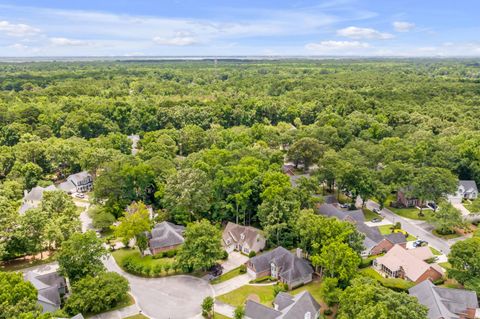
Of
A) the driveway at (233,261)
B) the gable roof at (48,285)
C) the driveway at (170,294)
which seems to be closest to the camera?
the gable roof at (48,285)

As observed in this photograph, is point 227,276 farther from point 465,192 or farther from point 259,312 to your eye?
point 465,192

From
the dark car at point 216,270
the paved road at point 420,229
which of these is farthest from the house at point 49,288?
the paved road at point 420,229

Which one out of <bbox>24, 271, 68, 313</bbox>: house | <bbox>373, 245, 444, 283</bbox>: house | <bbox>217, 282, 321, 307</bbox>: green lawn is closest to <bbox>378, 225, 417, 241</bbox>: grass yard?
<bbox>373, 245, 444, 283</bbox>: house

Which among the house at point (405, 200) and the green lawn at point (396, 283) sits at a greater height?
the house at point (405, 200)

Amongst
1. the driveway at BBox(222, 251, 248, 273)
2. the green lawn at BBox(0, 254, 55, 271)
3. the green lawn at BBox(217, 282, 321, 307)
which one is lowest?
the green lawn at BBox(217, 282, 321, 307)

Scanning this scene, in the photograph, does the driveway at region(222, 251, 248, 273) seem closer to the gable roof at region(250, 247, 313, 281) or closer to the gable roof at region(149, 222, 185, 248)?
the gable roof at region(250, 247, 313, 281)

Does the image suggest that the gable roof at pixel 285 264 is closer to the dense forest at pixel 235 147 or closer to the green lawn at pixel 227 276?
the green lawn at pixel 227 276

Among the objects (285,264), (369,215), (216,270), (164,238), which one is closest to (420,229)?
(369,215)
